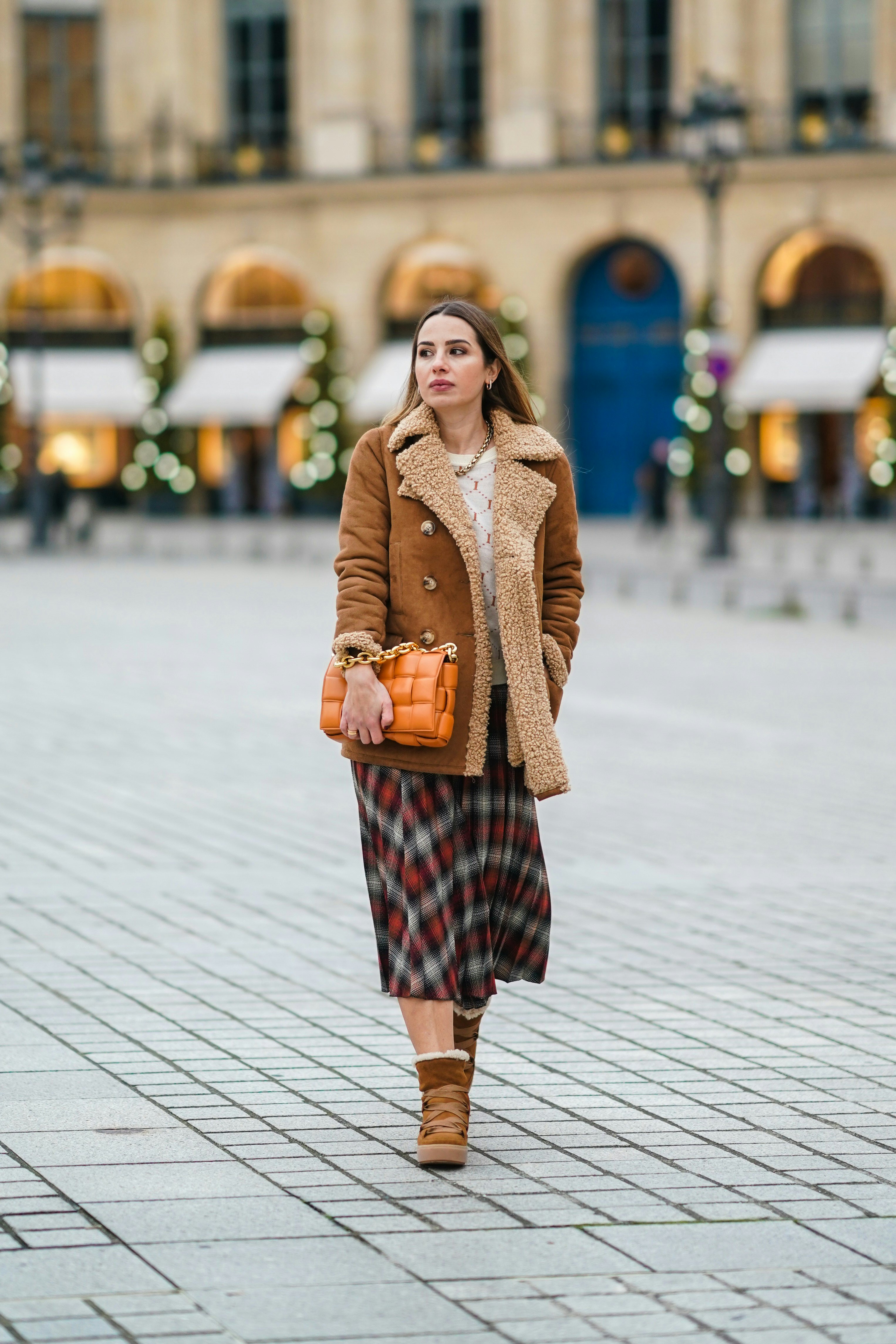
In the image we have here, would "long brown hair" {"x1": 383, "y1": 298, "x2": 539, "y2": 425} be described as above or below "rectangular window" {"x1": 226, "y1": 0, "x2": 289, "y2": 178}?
below

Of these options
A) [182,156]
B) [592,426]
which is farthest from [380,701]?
[182,156]

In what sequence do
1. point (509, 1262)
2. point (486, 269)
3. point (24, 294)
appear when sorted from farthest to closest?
A: point (24, 294) < point (486, 269) < point (509, 1262)

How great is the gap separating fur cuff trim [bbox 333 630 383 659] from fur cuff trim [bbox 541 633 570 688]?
1.47ft

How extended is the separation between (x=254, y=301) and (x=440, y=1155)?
48385mm

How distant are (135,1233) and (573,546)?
202 cm

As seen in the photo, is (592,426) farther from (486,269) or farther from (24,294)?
(24,294)

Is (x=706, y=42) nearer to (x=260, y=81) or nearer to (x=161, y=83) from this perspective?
(x=260, y=81)

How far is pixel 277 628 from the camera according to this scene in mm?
22000

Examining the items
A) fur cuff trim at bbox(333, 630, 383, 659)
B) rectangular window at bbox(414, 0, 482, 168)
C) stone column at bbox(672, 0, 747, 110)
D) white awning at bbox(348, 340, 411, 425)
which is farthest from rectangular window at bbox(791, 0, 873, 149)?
fur cuff trim at bbox(333, 630, 383, 659)

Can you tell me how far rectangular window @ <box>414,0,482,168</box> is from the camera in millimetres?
49906

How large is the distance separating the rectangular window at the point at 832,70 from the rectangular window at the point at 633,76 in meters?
2.74

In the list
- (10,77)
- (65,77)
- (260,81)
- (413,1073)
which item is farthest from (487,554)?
(65,77)

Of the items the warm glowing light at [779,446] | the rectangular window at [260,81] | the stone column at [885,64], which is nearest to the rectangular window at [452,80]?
the rectangular window at [260,81]

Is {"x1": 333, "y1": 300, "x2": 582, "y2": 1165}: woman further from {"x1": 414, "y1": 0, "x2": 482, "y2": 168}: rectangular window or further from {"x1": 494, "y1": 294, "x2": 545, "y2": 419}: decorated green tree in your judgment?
{"x1": 414, "y1": 0, "x2": 482, "y2": 168}: rectangular window
